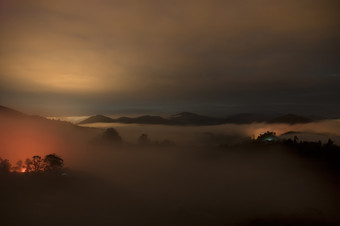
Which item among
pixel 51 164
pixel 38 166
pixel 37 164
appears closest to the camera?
pixel 51 164

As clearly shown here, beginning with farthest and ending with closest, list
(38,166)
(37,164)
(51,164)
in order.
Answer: (37,164) → (38,166) → (51,164)

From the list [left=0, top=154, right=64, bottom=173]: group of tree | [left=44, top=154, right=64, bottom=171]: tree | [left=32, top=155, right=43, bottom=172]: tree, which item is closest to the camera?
[left=0, top=154, right=64, bottom=173]: group of tree

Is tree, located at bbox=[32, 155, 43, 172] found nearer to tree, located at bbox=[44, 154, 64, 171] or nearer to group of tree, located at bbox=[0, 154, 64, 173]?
group of tree, located at bbox=[0, 154, 64, 173]

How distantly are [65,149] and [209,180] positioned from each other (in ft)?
372

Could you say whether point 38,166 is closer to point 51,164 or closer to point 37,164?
point 37,164

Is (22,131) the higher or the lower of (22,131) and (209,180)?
the higher

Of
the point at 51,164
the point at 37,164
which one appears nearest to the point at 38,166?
the point at 37,164

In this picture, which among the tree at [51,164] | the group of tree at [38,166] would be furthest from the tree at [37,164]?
the tree at [51,164]

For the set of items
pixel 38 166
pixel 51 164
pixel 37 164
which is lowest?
pixel 38 166

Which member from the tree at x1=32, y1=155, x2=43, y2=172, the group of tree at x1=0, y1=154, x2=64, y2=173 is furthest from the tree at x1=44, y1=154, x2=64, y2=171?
the tree at x1=32, y1=155, x2=43, y2=172

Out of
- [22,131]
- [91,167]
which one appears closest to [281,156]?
[91,167]

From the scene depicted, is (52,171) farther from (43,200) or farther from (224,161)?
(224,161)

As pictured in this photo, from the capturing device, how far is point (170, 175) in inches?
3738

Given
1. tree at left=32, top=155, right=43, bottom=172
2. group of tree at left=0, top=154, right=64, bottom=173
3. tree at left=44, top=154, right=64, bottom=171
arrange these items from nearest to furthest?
group of tree at left=0, top=154, right=64, bottom=173 < tree at left=44, top=154, right=64, bottom=171 < tree at left=32, top=155, right=43, bottom=172
